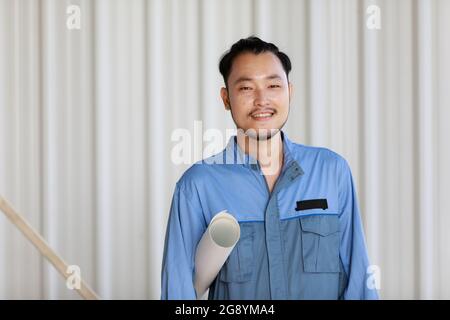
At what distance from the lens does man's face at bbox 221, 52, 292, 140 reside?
125cm

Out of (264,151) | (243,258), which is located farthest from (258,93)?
(243,258)

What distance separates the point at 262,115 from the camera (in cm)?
125

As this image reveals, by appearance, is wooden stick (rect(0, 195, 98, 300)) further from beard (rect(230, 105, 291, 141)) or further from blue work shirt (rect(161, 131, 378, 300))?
beard (rect(230, 105, 291, 141))

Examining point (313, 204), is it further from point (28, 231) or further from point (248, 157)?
point (28, 231)

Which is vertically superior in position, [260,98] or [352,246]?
[260,98]

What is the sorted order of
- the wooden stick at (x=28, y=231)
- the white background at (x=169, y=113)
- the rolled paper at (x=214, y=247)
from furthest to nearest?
the white background at (x=169, y=113), the wooden stick at (x=28, y=231), the rolled paper at (x=214, y=247)

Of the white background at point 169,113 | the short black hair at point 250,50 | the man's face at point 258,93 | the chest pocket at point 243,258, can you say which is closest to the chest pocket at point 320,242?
the chest pocket at point 243,258

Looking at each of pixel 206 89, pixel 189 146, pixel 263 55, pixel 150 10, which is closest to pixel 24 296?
pixel 189 146

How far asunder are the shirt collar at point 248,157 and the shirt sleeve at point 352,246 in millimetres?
105

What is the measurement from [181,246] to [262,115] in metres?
0.34

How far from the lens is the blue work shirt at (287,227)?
1.20 m

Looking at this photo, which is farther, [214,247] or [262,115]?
[262,115]

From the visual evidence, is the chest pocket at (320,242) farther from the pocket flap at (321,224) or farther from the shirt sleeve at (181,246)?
the shirt sleeve at (181,246)

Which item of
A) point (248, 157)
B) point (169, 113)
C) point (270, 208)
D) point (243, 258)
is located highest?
point (169, 113)
